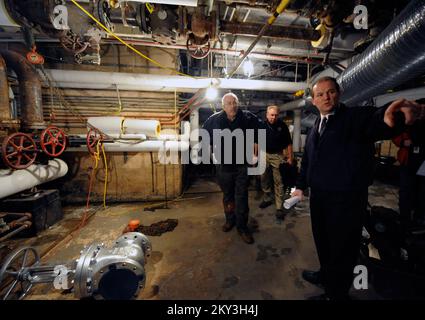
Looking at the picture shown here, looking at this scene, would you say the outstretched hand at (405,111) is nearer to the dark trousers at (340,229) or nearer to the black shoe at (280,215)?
the dark trousers at (340,229)

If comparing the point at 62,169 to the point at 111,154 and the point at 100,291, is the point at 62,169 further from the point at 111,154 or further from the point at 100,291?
the point at 100,291

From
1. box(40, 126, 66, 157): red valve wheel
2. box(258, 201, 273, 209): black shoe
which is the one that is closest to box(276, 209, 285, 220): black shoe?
Answer: box(258, 201, 273, 209): black shoe

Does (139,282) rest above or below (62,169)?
below

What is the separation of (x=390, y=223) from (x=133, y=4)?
12.0ft

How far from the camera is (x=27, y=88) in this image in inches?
114

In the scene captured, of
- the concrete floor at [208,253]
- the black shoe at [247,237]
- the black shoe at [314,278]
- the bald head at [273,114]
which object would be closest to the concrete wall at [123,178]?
the concrete floor at [208,253]

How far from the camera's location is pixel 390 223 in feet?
6.07

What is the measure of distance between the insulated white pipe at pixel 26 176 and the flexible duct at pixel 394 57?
4464 mm

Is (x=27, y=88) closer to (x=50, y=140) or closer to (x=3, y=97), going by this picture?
(x=3, y=97)

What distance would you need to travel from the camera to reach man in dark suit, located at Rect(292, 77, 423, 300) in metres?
1.36

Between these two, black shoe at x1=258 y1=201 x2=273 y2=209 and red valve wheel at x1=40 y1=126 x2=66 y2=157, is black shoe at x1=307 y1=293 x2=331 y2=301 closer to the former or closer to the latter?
black shoe at x1=258 y1=201 x2=273 y2=209

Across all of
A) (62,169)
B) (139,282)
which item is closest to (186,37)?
(139,282)

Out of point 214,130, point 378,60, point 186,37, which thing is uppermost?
point 186,37
